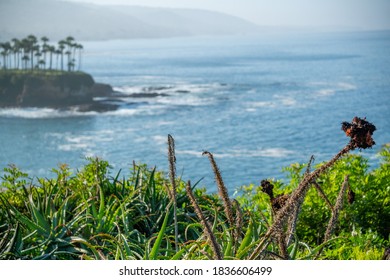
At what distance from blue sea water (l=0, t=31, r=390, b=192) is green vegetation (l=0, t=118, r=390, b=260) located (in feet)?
27.1

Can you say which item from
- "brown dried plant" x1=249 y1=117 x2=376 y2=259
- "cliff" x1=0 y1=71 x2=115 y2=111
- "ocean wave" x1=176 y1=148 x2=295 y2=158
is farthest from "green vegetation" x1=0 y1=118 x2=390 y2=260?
"cliff" x1=0 y1=71 x2=115 y2=111

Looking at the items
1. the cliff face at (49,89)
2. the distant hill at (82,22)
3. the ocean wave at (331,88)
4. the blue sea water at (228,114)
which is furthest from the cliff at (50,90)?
the ocean wave at (331,88)

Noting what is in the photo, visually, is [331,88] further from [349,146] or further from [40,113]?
[349,146]

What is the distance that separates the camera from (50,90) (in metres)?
20.7

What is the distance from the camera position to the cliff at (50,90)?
19.0 meters

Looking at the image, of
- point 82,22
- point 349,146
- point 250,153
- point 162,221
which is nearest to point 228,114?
point 250,153

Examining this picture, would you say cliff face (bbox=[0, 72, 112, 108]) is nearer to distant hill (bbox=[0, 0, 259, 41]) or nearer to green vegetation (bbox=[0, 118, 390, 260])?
distant hill (bbox=[0, 0, 259, 41])

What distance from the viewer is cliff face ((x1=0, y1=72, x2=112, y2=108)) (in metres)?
19.0

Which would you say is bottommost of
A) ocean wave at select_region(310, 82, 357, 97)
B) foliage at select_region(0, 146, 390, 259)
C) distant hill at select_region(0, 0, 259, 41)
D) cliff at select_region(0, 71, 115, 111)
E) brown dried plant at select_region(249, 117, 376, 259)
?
cliff at select_region(0, 71, 115, 111)

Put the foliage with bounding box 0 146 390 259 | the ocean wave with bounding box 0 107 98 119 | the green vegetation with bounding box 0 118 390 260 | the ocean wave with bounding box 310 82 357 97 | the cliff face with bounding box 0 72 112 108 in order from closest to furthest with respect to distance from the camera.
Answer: the green vegetation with bounding box 0 118 390 260
the foliage with bounding box 0 146 390 259
the ocean wave with bounding box 310 82 357 97
the cliff face with bounding box 0 72 112 108
the ocean wave with bounding box 0 107 98 119

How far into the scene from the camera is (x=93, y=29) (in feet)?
65.4

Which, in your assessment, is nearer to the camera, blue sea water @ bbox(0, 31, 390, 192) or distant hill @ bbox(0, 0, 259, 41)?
distant hill @ bbox(0, 0, 259, 41)

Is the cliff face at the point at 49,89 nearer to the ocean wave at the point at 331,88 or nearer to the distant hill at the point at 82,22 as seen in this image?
the distant hill at the point at 82,22

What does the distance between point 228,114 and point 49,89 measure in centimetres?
561
